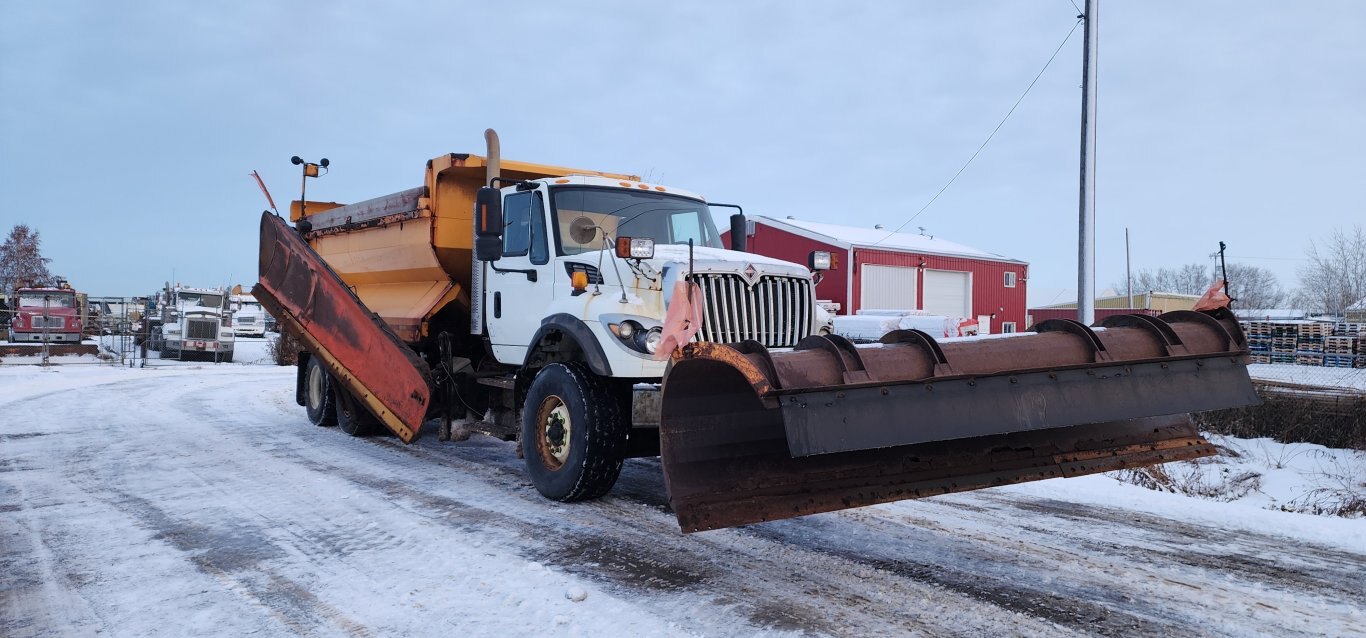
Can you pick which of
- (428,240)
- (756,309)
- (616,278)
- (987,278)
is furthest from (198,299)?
(987,278)

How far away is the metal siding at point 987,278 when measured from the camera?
30438 millimetres

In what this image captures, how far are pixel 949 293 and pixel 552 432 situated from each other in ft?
95.1

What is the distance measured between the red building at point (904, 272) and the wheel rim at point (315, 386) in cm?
1856

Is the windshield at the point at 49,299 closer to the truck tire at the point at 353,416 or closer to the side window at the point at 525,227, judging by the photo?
the truck tire at the point at 353,416

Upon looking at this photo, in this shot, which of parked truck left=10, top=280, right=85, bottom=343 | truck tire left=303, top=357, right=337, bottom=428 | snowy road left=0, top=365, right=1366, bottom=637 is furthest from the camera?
parked truck left=10, top=280, right=85, bottom=343

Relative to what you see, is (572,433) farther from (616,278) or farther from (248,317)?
(248,317)

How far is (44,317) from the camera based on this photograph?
29.0 meters

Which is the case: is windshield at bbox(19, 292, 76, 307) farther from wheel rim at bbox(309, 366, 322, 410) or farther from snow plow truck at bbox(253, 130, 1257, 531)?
snow plow truck at bbox(253, 130, 1257, 531)

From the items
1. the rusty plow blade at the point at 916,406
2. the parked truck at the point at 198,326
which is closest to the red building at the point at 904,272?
the parked truck at the point at 198,326

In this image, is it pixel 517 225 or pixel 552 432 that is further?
pixel 517 225

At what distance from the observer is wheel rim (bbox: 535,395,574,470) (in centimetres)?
600

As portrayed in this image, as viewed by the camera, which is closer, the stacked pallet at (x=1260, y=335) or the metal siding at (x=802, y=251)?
the stacked pallet at (x=1260, y=335)

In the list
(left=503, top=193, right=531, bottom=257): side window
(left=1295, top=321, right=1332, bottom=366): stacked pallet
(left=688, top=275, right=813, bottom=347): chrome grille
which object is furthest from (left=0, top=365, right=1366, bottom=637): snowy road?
(left=1295, top=321, right=1332, bottom=366): stacked pallet

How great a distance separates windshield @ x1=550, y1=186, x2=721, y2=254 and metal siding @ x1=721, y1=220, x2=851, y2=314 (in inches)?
800
